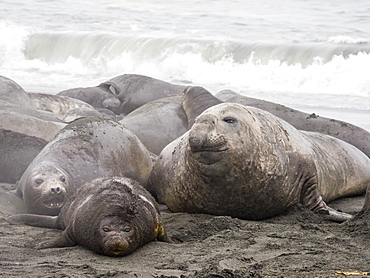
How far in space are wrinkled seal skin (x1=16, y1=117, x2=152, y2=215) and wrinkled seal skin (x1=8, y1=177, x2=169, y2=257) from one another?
83 centimetres

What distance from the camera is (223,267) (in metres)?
4.23

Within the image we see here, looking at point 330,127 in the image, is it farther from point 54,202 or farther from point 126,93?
point 126,93

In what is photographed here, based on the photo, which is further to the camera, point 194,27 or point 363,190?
point 194,27

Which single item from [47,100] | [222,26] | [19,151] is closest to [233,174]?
Result: [19,151]

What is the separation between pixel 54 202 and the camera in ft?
20.2

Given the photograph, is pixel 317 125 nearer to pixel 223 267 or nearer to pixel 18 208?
pixel 18 208

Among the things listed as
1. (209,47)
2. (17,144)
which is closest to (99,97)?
(17,144)

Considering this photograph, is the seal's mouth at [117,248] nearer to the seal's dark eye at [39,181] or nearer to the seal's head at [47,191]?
the seal's head at [47,191]

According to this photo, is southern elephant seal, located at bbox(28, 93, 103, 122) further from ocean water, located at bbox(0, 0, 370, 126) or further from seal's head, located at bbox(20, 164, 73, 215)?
ocean water, located at bbox(0, 0, 370, 126)

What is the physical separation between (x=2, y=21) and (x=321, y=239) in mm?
27454

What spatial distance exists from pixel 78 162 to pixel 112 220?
1.77 metres

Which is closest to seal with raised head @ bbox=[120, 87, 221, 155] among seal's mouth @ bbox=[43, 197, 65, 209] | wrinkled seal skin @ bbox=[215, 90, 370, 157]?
wrinkled seal skin @ bbox=[215, 90, 370, 157]

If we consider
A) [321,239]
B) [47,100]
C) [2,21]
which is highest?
[321,239]

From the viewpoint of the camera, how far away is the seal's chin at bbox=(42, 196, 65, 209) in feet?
20.1
